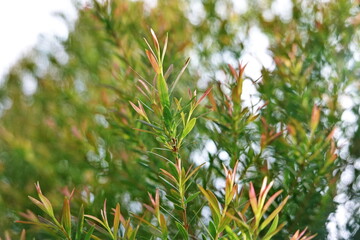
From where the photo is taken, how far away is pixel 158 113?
2.60 ft

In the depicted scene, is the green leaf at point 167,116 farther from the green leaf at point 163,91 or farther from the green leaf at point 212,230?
the green leaf at point 212,230

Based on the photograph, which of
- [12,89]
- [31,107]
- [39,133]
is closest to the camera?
[39,133]

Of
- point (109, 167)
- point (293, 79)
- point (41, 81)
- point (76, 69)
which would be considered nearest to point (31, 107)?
point (41, 81)

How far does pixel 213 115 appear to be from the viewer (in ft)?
4.79

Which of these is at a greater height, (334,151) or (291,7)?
(291,7)

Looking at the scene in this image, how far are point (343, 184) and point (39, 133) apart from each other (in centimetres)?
125

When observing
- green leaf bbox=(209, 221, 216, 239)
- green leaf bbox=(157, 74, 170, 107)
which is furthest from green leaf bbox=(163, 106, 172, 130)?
green leaf bbox=(209, 221, 216, 239)

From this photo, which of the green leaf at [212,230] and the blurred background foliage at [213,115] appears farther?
the blurred background foliage at [213,115]

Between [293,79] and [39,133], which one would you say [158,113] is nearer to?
[293,79]

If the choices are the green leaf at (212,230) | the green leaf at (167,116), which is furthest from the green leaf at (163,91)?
the green leaf at (212,230)

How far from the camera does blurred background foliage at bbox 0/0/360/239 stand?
1.11 metres

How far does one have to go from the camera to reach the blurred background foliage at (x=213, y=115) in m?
1.11

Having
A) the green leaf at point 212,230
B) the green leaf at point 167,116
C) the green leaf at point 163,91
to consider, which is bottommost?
the green leaf at point 212,230

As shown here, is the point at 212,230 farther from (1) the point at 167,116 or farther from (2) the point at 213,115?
(2) the point at 213,115
